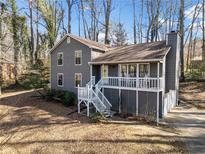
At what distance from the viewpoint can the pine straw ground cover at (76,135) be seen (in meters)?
8.42

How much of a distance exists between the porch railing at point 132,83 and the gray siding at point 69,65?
2157 mm

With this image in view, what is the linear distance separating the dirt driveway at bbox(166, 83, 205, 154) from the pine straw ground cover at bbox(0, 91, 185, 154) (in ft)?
2.06

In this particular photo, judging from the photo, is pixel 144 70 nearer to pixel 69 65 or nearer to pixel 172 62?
pixel 172 62

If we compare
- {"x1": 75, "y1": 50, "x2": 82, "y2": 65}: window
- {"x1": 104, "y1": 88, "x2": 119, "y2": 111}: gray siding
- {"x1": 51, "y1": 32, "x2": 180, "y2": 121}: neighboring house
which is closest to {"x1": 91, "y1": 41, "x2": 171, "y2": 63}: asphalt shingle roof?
{"x1": 51, "y1": 32, "x2": 180, "y2": 121}: neighboring house

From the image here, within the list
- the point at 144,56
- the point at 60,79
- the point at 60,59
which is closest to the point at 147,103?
the point at 144,56

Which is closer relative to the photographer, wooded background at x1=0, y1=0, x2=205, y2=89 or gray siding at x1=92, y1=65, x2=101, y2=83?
gray siding at x1=92, y1=65, x2=101, y2=83

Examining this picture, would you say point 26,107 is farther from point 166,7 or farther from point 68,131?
point 166,7

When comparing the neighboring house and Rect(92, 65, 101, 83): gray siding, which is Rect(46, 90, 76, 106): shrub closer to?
the neighboring house

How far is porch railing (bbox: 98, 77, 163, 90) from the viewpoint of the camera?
41.7ft

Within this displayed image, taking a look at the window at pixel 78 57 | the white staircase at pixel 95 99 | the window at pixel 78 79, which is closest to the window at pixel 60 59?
the window at pixel 78 57

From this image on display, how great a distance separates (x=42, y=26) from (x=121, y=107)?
905 inches

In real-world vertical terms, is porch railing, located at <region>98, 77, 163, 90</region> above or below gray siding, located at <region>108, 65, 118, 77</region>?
below

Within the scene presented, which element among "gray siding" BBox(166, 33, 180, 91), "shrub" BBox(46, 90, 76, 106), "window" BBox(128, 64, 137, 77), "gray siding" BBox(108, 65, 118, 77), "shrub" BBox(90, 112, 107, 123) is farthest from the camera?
"shrub" BBox(46, 90, 76, 106)

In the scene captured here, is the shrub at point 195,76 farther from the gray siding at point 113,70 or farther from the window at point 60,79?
the window at point 60,79
